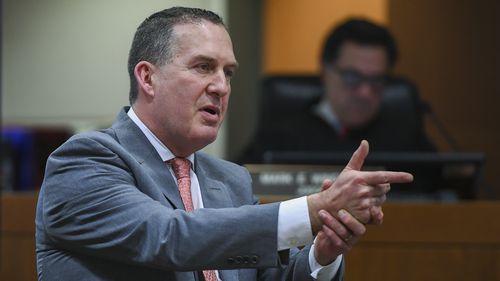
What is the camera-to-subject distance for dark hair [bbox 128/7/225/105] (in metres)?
1.91

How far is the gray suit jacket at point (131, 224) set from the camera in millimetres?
1641

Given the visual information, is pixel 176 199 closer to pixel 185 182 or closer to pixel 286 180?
pixel 185 182

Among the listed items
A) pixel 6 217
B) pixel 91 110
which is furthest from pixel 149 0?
pixel 6 217

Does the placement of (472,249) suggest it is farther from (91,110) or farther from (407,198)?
(91,110)

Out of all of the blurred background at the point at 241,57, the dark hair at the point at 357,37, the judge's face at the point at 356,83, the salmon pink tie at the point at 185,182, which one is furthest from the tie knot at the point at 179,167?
the blurred background at the point at 241,57

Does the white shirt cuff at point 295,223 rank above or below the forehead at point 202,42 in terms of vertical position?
below

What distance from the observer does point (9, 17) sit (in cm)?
515

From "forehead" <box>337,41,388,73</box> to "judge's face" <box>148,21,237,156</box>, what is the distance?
2.10m

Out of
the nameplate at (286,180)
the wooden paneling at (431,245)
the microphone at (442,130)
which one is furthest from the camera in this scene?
the microphone at (442,130)

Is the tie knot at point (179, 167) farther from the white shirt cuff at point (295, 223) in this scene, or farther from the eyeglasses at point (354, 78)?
the eyeglasses at point (354, 78)

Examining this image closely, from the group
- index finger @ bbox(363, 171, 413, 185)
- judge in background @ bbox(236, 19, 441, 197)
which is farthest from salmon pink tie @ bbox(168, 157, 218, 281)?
judge in background @ bbox(236, 19, 441, 197)

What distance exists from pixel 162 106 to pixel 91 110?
125 inches

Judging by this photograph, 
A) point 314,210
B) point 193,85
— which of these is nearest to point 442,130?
point 193,85

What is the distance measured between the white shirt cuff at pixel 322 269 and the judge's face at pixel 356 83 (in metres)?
2.05
